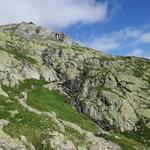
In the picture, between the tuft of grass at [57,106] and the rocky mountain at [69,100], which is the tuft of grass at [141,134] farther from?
the tuft of grass at [57,106]

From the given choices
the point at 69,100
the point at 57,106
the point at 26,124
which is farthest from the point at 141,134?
the point at 26,124

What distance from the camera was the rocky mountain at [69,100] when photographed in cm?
9000

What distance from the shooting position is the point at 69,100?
143 m

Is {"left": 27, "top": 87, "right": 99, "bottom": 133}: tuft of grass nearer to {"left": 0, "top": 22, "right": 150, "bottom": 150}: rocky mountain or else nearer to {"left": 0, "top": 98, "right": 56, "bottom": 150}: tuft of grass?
{"left": 0, "top": 22, "right": 150, "bottom": 150}: rocky mountain

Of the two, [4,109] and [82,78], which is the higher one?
[82,78]

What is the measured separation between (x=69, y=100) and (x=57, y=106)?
1249 centimetres

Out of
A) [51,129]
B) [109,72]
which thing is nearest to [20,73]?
[109,72]

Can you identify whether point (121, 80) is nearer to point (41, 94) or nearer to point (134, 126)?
point (134, 126)

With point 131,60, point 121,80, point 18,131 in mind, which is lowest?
point 18,131

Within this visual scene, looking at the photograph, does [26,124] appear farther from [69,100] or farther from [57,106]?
[69,100]

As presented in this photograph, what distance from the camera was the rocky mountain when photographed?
90.0m

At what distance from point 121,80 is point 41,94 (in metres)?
37.9

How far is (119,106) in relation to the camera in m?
142

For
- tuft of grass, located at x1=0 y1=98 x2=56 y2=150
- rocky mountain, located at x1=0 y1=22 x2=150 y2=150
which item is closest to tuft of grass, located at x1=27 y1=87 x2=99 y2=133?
rocky mountain, located at x1=0 y1=22 x2=150 y2=150
